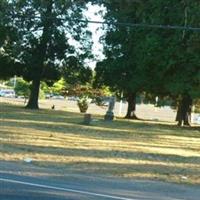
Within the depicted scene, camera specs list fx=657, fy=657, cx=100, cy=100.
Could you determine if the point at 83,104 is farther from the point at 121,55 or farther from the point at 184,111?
the point at 184,111

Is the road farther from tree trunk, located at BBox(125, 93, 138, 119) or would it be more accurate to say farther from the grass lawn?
tree trunk, located at BBox(125, 93, 138, 119)

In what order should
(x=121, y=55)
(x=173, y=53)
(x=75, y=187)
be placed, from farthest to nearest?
1. (x=121, y=55)
2. (x=173, y=53)
3. (x=75, y=187)

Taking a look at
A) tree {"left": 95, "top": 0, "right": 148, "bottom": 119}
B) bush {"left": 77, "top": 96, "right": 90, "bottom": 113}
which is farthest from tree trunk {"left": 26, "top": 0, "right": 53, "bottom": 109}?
bush {"left": 77, "top": 96, "right": 90, "bottom": 113}

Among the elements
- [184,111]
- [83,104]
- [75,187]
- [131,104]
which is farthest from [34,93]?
[75,187]

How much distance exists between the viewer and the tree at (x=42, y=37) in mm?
52188

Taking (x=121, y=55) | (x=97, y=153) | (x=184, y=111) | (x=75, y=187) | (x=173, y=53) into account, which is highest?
(x=121, y=55)

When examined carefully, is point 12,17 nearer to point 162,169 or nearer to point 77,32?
point 77,32

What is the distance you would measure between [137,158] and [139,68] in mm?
25740

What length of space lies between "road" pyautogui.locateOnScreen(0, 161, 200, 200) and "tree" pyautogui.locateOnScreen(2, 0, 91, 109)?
37140 mm

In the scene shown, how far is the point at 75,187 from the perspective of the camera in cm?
1288

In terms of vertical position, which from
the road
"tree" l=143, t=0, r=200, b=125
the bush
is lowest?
the road

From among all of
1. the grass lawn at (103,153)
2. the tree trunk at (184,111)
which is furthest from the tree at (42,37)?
the grass lawn at (103,153)

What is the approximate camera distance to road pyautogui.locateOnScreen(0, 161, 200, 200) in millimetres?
11618

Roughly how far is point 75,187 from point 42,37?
40.8 metres
